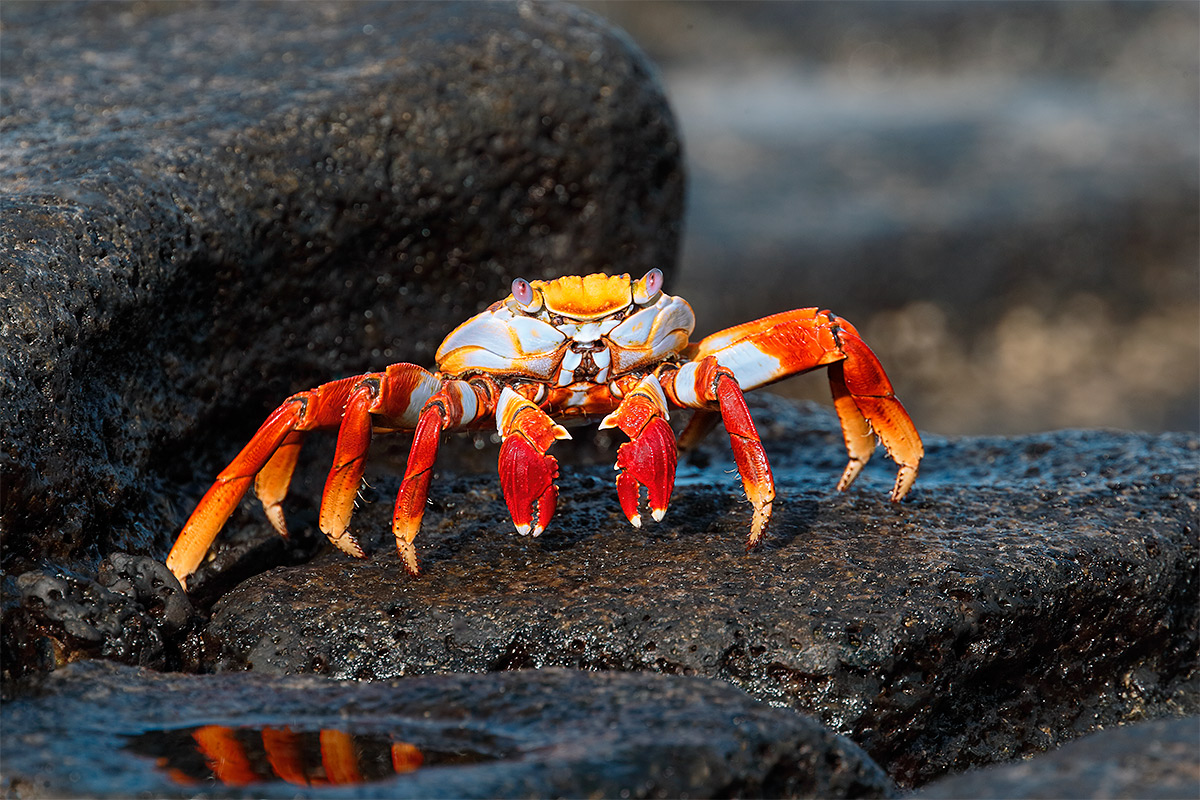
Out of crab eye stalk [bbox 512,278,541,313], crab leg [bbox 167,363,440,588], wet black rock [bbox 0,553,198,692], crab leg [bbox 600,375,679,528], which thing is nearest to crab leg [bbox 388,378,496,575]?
crab leg [bbox 167,363,440,588]

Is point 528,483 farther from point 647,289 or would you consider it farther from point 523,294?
point 647,289

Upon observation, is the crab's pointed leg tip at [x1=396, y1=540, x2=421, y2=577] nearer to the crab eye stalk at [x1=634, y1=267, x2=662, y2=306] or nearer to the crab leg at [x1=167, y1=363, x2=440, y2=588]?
the crab leg at [x1=167, y1=363, x2=440, y2=588]

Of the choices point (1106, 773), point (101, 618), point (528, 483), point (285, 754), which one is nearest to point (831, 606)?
point (528, 483)

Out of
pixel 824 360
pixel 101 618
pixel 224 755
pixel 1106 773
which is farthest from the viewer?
pixel 824 360

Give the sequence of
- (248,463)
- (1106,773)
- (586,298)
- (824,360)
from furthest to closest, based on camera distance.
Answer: (824,360) < (586,298) < (248,463) < (1106,773)

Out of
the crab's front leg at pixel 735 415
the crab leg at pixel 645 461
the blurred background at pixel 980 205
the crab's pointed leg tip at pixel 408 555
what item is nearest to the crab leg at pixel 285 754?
the crab's pointed leg tip at pixel 408 555

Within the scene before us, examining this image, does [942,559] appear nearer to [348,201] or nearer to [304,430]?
[304,430]
